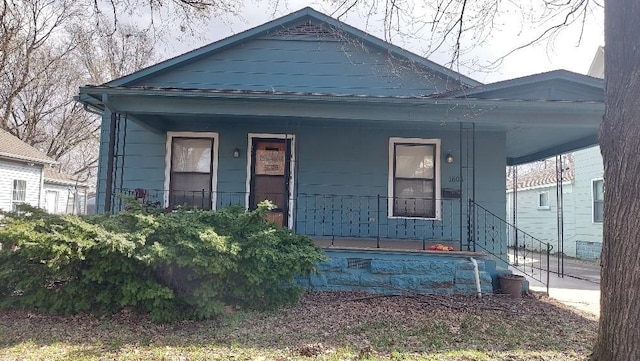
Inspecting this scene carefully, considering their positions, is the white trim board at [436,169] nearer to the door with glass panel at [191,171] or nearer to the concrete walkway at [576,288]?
the concrete walkway at [576,288]

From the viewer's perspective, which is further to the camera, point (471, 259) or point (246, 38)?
point (246, 38)

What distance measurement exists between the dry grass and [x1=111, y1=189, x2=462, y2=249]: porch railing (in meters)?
2.28

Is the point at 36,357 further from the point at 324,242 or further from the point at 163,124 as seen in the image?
the point at 163,124

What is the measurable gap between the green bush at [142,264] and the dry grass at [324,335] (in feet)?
0.66

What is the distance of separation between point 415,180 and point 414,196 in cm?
30

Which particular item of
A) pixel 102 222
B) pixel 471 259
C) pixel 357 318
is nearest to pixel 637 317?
pixel 357 318

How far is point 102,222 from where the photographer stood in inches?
200

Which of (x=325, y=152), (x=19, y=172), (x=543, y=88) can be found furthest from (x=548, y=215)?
(x=19, y=172)

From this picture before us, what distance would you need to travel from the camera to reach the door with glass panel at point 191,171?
8.12m

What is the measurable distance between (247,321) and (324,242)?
2.51 meters

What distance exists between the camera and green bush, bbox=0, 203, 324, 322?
456 cm

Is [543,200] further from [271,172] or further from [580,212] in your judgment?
[271,172]

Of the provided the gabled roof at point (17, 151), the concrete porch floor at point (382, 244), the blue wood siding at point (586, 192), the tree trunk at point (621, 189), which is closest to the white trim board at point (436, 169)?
the concrete porch floor at point (382, 244)

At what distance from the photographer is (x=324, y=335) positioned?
14.8 feet
